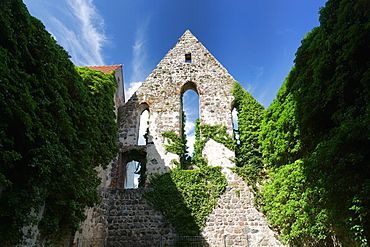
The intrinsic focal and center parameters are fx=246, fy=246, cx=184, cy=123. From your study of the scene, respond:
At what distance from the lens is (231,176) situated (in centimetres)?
991

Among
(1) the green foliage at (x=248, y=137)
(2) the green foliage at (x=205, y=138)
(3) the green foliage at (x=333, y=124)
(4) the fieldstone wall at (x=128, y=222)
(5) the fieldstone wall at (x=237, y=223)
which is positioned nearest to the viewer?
(3) the green foliage at (x=333, y=124)

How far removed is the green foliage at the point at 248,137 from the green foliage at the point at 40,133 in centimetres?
578

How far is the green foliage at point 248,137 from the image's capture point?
32.3ft

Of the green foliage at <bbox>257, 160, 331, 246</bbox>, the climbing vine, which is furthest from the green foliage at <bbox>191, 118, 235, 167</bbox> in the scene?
the green foliage at <bbox>257, 160, 331, 246</bbox>

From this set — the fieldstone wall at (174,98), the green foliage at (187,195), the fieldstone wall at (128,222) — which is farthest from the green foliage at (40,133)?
the fieldstone wall at (174,98)

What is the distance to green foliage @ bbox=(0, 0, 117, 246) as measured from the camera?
4420 millimetres

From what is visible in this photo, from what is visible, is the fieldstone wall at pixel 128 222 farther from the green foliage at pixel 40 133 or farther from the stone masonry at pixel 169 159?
the green foliage at pixel 40 133

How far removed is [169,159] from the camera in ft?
34.2

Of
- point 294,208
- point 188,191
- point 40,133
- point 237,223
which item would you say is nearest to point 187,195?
point 188,191

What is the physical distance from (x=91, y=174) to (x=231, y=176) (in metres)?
5.42

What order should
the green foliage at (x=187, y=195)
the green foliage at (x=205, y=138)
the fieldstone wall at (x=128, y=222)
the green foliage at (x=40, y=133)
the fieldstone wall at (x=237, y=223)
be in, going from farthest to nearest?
the green foliage at (x=205, y=138) → the green foliage at (x=187, y=195) → the fieldstone wall at (x=128, y=222) → the fieldstone wall at (x=237, y=223) → the green foliage at (x=40, y=133)

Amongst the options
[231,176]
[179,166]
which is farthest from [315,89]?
[179,166]

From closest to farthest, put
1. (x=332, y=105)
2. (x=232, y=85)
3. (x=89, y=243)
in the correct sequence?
(x=332, y=105)
(x=89, y=243)
(x=232, y=85)

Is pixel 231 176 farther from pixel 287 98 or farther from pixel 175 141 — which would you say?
pixel 287 98
